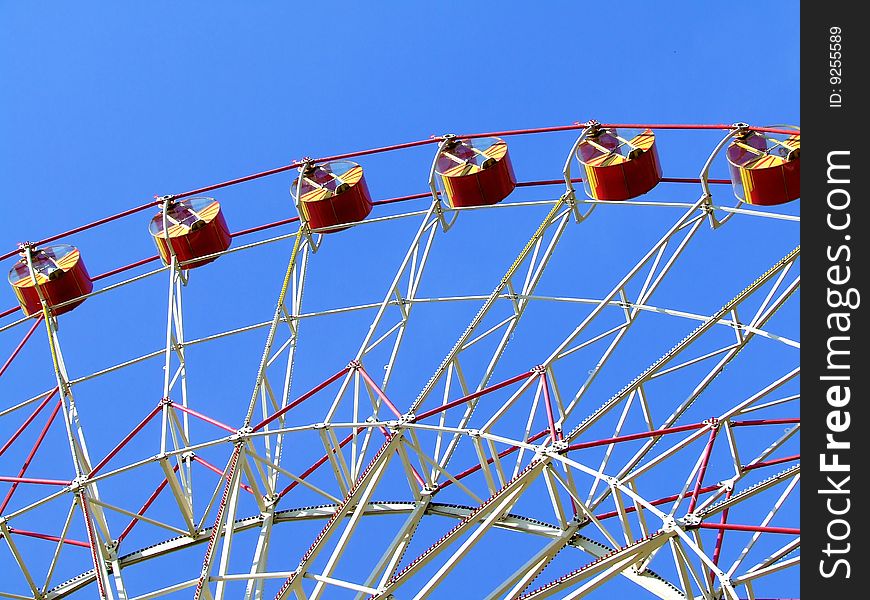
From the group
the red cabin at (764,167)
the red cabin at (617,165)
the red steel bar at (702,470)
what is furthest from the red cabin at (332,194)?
the red steel bar at (702,470)

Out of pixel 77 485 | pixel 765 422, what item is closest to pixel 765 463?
pixel 765 422

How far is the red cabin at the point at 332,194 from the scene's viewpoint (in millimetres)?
34406

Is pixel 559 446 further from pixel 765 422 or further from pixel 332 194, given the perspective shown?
pixel 332 194

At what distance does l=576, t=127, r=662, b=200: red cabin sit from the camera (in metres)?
31.6

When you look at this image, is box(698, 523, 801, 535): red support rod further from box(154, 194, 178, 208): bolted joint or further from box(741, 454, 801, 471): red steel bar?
box(154, 194, 178, 208): bolted joint

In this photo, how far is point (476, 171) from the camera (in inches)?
1307
